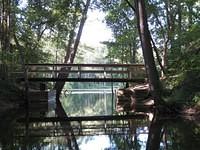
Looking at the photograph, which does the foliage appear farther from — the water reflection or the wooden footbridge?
the wooden footbridge

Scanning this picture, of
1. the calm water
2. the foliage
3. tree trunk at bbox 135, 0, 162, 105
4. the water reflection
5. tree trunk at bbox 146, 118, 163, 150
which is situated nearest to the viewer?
tree trunk at bbox 146, 118, 163, 150

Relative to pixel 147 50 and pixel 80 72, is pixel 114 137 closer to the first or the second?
pixel 147 50

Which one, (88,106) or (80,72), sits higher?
(80,72)

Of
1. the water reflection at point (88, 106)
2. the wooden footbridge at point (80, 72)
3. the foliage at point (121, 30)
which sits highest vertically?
the foliage at point (121, 30)

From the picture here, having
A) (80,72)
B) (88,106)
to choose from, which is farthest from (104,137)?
(88,106)

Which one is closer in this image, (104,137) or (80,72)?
(104,137)

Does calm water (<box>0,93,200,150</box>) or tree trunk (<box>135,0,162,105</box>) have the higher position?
tree trunk (<box>135,0,162,105</box>)

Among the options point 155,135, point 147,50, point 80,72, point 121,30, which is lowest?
point 155,135

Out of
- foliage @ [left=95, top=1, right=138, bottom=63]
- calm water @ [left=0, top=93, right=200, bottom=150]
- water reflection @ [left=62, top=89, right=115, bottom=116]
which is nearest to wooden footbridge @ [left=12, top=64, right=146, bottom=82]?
water reflection @ [left=62, top=89, right=115, bottom=116]

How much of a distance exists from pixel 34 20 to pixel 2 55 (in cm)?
950

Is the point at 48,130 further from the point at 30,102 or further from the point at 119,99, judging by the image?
the point at 119,99

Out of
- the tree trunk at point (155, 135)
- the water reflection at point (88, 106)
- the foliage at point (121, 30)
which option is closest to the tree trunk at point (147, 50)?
the tree trunk at point (155, 135)

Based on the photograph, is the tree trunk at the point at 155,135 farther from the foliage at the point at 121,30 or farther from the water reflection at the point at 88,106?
the foliage at the point at 121,30

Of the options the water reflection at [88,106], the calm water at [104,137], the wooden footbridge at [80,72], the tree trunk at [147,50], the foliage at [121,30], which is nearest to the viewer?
the calm water at [104,137]
